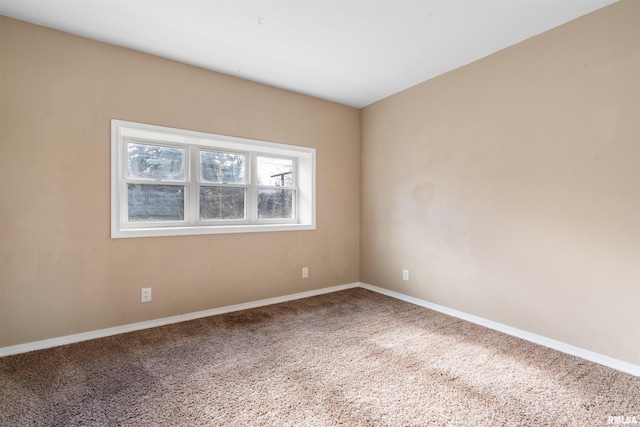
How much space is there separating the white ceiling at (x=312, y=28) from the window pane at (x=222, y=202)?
1.24 metres

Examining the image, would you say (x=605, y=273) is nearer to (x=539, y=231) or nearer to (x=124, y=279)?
(x=539, y=231)

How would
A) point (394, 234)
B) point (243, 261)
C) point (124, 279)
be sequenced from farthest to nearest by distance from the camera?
point (394, 234)
point (243, 261)
point (124, 279)

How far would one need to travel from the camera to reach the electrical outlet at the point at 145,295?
277cm

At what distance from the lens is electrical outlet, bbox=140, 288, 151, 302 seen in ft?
9.07

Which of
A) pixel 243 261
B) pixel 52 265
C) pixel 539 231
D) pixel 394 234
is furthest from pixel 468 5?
pixel 52 265

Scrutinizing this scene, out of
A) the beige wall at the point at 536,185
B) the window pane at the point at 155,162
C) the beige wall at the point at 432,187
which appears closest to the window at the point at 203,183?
the window pane at the point at 155,162

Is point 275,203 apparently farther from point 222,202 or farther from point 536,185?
point 536,185

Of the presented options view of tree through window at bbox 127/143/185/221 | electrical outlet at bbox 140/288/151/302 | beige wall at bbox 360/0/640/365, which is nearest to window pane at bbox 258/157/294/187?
view of tree through window at bbox 127/143/185/221

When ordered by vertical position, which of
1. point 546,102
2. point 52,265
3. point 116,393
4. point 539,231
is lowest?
point 116,393

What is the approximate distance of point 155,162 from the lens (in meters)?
3.03

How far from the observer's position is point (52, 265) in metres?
2.40

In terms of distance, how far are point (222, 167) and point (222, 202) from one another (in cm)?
39

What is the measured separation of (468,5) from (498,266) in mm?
2086

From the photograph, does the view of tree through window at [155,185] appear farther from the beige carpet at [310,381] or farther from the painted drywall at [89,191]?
the beige carpet at [310,381]
